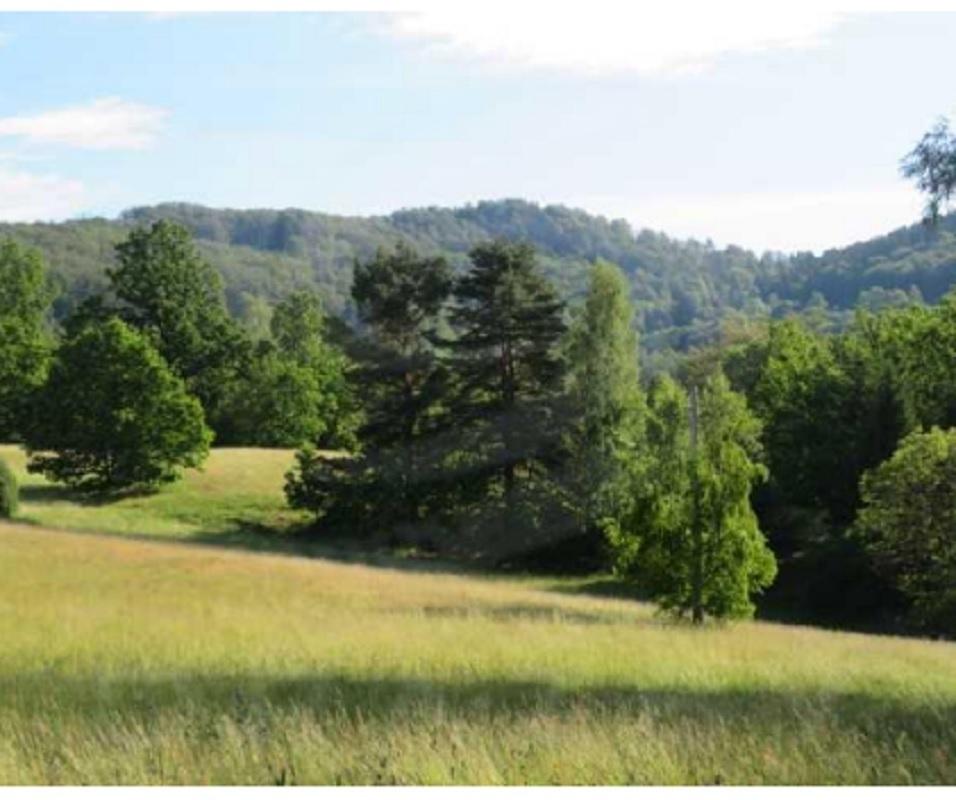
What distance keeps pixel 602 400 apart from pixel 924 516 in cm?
2257

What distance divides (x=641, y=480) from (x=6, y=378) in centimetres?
4107

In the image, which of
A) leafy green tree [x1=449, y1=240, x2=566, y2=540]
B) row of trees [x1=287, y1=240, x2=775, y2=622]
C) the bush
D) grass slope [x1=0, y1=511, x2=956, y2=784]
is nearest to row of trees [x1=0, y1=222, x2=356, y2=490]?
row of trees [x1=287, y1=240, x2=775, y2=622]

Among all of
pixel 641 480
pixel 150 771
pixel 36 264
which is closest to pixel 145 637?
pixel 150 771

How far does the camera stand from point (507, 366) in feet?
174

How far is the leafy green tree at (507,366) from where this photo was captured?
171 feet

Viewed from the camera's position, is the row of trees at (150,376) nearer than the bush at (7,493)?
No

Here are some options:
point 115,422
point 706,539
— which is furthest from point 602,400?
point 706,539

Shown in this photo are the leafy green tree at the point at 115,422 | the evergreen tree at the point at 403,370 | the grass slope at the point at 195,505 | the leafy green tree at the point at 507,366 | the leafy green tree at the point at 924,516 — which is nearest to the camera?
the leafy green tree at the point at 924,516

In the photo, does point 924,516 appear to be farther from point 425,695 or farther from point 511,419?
point 425,695

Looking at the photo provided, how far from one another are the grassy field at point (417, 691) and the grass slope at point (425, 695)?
3 cm

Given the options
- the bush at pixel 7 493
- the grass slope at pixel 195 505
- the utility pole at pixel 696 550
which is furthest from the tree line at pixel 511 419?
the utility pole at pixel 696 550

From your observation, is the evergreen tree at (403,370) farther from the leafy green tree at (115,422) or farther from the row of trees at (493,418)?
the leafy green tree at (115,422)

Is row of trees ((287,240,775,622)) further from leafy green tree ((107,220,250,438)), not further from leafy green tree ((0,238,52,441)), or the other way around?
leafy green tree ((0,238,52,441))

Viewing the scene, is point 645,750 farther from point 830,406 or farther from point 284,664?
point 830,406
